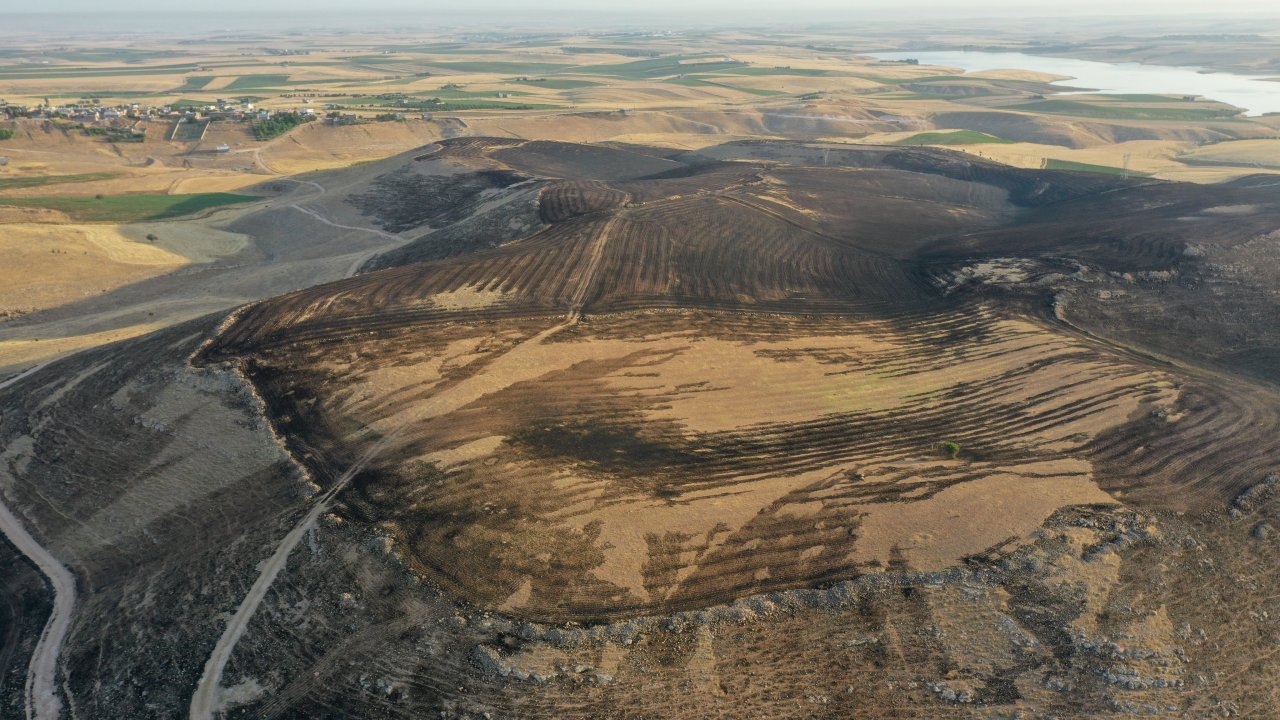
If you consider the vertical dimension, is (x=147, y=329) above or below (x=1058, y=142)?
below

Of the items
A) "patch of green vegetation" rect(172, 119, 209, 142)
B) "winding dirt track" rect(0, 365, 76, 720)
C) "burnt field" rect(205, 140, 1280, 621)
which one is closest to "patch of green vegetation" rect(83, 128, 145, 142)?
"patch of green vegetation" rect(172, 119, 209, 142)

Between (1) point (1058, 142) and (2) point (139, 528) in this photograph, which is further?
(1) point (1058, 142)

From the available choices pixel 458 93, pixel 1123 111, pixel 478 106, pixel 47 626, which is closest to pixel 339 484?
pixel 47 626

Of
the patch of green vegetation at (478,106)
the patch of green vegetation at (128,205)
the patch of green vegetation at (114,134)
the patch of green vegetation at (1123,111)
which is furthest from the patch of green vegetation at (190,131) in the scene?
the patch of green vegetation at (1123,111)

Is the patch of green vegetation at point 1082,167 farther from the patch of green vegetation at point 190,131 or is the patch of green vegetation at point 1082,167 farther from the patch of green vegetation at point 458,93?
the patch of green vegetation at point 190,131

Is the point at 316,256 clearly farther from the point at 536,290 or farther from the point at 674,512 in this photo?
the point at 674,512

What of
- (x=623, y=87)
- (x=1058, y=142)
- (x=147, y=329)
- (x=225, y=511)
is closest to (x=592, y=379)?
(x=225, y=511)

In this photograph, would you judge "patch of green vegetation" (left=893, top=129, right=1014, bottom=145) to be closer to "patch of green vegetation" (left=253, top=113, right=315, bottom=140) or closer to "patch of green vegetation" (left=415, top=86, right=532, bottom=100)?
"patch of green vegetation" (left=415, top=86, right=532, bottom=100)
